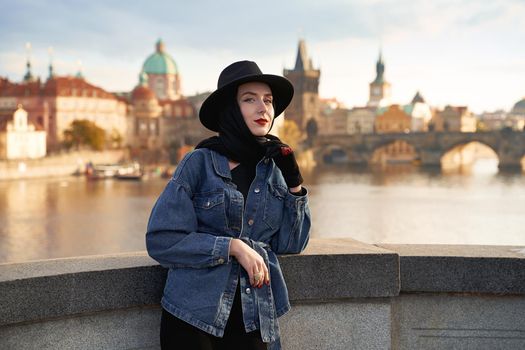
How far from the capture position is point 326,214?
25.4 m

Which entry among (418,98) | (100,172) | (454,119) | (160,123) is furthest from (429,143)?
(418,98)

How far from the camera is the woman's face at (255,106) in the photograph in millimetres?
2068

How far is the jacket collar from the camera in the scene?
2008 mm

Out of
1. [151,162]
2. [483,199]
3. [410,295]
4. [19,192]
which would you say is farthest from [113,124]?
[410,295]

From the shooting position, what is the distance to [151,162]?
205 ft

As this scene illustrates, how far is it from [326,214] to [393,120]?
213 feet

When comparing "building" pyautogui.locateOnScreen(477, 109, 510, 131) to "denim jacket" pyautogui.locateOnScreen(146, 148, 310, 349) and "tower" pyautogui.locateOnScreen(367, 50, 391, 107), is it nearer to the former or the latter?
"tower" pyautogui.locateOnScreen(367, 50, 391, 107)

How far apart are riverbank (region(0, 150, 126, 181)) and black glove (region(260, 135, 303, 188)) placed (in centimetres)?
4109

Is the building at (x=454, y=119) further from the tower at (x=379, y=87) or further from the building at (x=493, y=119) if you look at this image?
the building at (x=493, y=119)

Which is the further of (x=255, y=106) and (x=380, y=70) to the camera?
(x=380, y=70)

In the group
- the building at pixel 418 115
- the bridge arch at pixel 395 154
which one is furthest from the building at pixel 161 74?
the building at pixel 418 115

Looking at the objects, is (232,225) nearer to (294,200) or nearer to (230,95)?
(294,200)

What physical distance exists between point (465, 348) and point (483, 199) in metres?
29.9

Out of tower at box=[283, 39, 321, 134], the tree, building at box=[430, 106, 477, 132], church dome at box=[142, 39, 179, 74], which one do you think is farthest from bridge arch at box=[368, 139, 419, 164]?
the tree
